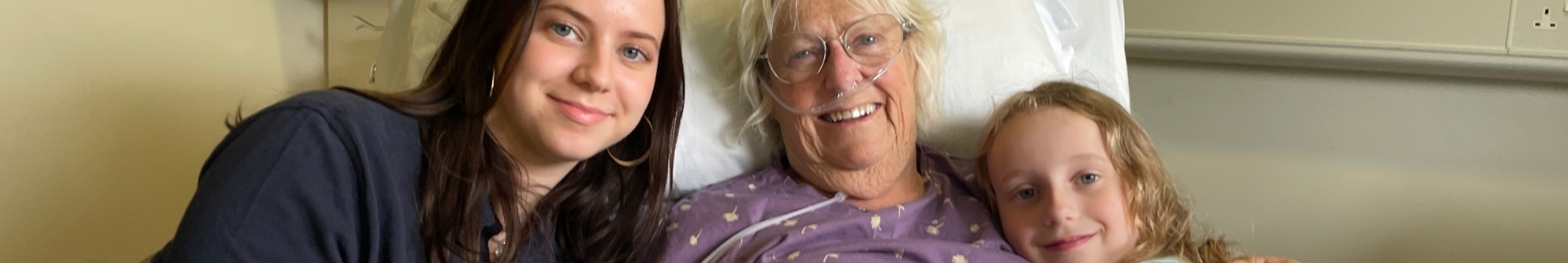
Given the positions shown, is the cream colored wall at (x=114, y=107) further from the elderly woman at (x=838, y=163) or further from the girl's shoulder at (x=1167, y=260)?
the girl's shoulder at (x=1167, y=260)

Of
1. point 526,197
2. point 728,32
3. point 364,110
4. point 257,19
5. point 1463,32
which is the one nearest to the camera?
point 364,110

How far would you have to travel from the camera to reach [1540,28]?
144cm

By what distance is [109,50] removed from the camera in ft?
4.28

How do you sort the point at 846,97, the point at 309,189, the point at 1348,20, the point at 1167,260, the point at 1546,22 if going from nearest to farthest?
the point at 309,189
the point at 1167,260
the point at 846,97
the point at 1546,22
the point at 1348,20

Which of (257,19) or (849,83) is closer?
(849,83)

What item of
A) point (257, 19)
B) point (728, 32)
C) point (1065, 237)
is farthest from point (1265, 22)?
point (257, 19)

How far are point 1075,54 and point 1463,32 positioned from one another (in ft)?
1.99

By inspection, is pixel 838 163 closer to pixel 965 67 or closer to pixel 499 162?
pixel 965 67

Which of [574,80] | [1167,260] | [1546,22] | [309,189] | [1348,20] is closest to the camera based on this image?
[309,189]

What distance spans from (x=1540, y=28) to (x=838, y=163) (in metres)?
1.15

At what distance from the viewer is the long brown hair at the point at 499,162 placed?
950 mm

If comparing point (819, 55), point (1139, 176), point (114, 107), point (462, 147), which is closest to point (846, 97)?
point (819, 55)

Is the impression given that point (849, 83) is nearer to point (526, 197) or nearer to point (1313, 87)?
point (526, 197)

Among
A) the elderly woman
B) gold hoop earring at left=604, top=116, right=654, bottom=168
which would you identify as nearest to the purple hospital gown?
the elderly woman
